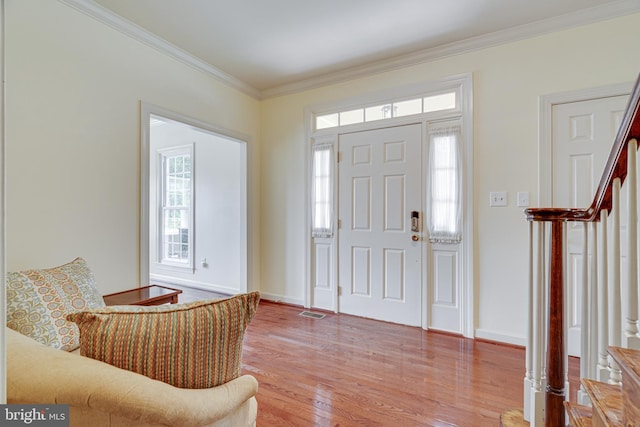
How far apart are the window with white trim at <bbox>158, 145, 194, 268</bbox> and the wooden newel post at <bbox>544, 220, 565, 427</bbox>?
4455 millimetres

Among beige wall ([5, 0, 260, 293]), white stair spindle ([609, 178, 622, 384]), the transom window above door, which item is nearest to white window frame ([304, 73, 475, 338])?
the transom window above door

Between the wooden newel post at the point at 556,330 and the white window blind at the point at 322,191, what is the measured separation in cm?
233

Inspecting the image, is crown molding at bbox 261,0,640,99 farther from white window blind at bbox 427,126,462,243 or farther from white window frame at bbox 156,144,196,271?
white window frame at bbox 156,144,196,271

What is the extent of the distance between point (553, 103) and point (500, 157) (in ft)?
1.80

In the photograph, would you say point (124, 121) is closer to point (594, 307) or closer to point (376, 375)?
point (376, 375)

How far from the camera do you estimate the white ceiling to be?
89.0 inches

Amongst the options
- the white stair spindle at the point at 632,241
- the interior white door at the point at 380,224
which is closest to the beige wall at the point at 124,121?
the interior white door at the point at 380,224

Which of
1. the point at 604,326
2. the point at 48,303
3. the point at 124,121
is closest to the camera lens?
the point at 604,326

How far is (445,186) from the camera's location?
2867 mm

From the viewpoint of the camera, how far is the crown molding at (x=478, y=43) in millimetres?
2262

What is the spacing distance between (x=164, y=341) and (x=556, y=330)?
1.54m

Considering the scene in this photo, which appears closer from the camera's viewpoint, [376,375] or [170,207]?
[376,375]

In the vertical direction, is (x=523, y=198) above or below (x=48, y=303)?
above

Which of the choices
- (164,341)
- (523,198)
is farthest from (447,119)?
(164,341)
